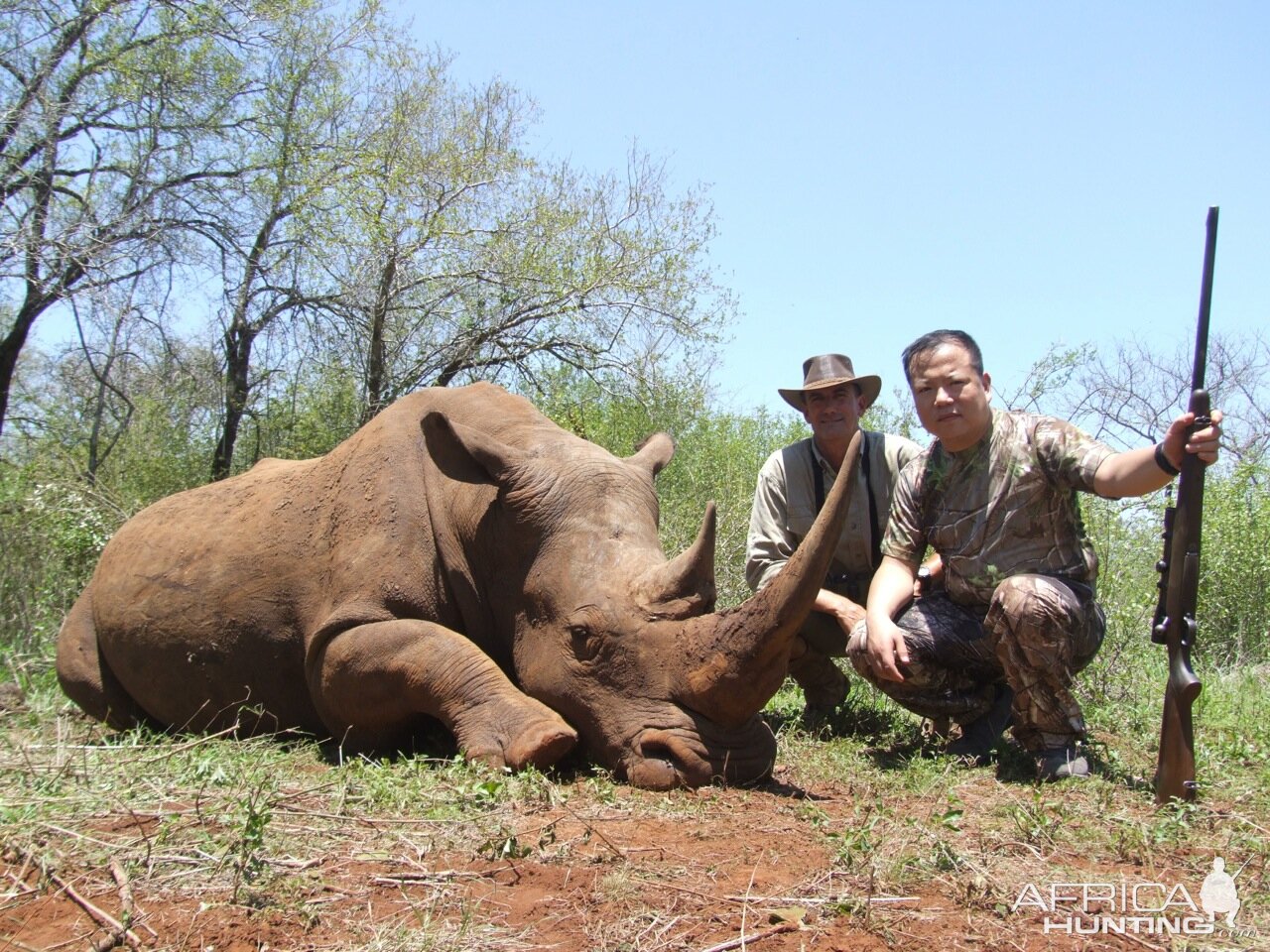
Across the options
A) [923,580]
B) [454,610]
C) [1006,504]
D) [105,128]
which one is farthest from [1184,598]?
[105,128]

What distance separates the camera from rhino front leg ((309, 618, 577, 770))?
17.8ft

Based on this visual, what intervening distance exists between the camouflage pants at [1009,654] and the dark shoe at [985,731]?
48 mm

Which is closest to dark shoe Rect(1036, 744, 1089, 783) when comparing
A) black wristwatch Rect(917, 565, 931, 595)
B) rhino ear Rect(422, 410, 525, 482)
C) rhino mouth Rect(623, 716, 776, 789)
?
black wristwatch Rect(917, 565, 931, 595)

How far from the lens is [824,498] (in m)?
7.48

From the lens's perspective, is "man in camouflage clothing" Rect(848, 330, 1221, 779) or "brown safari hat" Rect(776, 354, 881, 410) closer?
"man in camouflage clothing" Rect(848, 330, 1221, 779)

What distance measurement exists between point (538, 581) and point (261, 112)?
11.8 m

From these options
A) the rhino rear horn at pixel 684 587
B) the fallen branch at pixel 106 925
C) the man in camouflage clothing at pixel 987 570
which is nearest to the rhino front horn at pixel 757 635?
the rhino rear horn at pixel 684 587

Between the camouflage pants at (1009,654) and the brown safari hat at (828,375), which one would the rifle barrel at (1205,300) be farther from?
the brown safari hat at (828,375)

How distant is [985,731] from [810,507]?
5.82 feet

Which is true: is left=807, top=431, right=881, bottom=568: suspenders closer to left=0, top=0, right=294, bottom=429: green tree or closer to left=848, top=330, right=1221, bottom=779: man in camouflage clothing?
left=848, top=330, right=1221, bottom=779: man in camouflage clothing

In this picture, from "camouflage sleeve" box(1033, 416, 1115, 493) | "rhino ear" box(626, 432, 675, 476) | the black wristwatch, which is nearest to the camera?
"camouflage sleeve" box(1033, 416, 1115, 493)

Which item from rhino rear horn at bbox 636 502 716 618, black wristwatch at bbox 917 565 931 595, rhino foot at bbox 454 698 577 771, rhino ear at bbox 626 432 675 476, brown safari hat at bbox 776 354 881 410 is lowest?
rhino foot at bbox 454 698 577 771

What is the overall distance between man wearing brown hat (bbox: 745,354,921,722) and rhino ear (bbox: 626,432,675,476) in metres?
0.79

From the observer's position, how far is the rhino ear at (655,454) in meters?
6.84
